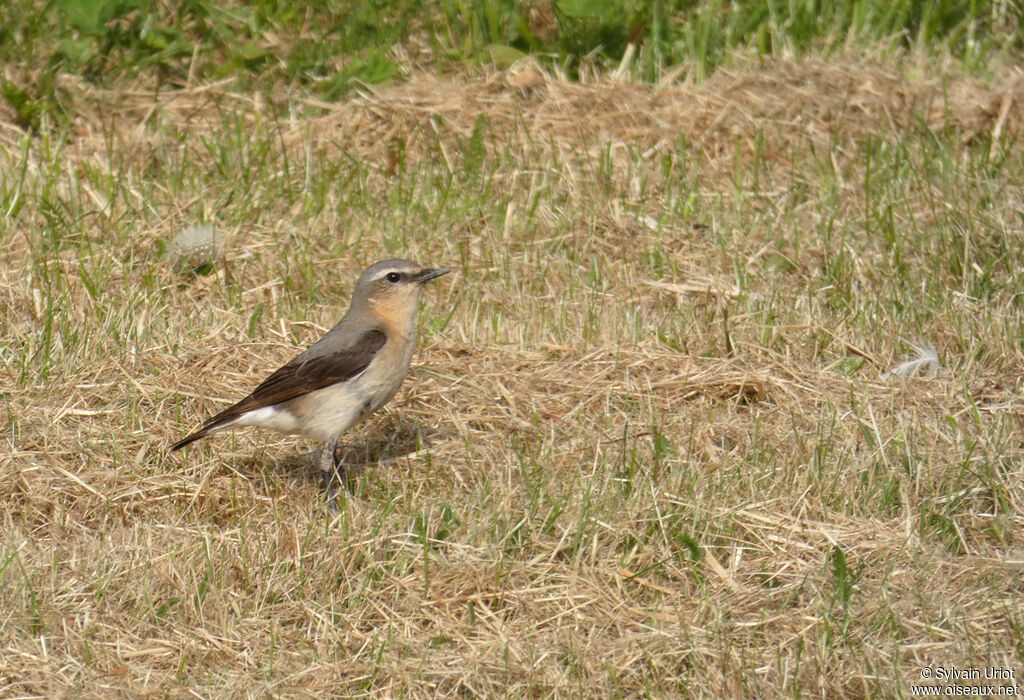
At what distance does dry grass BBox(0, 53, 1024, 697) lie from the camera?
16.4 ft

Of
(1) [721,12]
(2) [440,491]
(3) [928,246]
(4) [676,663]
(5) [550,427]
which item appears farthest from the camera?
(1) [721,12]

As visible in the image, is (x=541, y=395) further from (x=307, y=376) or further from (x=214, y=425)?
(x=214, y=425)

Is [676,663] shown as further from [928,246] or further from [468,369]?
[928,246]

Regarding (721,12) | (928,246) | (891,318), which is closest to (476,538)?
(891,318)

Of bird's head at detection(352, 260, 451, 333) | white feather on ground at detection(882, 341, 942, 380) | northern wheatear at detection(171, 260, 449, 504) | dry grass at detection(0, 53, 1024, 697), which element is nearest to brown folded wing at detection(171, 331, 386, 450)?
northern wheatear at detection(171, 260, 449, 504)

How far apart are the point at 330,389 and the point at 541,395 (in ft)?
3.85

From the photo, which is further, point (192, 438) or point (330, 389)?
point (330, 389)

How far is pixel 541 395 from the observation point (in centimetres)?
689

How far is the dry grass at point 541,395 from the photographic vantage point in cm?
500

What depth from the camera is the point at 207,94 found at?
1028 centimetres

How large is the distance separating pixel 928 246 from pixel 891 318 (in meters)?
0.84

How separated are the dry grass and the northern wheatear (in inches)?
10.8

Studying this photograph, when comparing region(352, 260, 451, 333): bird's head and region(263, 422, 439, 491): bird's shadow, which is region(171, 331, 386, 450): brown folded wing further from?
region(263, 422, 439, 491): bird's shadow

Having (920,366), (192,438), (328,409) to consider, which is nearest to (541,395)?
(328,409)
